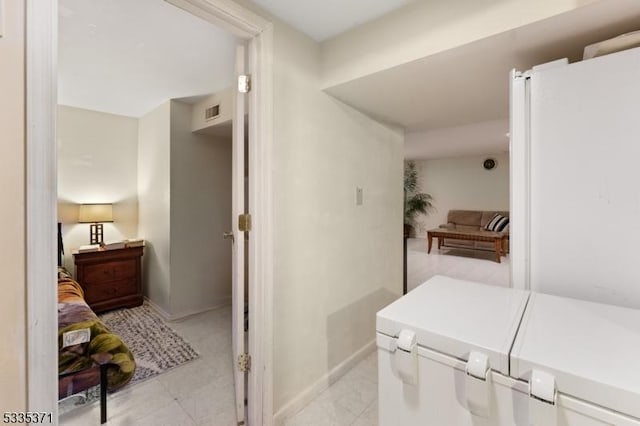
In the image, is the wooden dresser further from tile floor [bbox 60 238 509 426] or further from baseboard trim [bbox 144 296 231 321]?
tile floor [bbox 60 238 509 426]

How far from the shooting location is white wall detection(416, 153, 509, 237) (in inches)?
267

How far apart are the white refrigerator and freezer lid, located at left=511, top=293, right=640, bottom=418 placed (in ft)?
0.68

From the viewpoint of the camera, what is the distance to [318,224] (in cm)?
185

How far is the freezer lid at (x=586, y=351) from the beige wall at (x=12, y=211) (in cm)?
131

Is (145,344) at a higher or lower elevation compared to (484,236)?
lower

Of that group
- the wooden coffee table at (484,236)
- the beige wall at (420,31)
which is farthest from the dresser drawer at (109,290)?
the wooden coffee table at (484,236)

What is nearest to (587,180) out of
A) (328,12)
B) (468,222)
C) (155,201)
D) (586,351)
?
(586,351)

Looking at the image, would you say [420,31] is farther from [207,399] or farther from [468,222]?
[468,222]

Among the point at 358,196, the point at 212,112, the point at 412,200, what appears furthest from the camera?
the point at 412,200

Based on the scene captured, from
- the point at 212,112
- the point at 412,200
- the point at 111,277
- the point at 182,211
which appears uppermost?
the point at 212,112

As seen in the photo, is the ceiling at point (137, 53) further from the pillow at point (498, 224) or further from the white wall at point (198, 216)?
the pillow at point (498, 224)

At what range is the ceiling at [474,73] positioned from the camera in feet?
3.69

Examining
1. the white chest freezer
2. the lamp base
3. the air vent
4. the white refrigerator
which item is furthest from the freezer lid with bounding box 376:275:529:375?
the lamp base

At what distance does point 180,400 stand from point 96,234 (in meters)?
2.57
